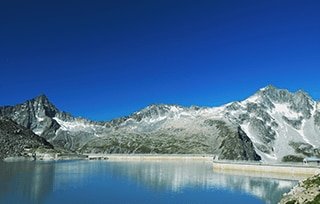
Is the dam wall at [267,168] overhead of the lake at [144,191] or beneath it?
overhead

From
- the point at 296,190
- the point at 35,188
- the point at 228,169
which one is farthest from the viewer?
the point at 228,169

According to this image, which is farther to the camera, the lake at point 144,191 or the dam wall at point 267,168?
the dam wall at point 267,168

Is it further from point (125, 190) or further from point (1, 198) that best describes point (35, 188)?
point (125, 190)

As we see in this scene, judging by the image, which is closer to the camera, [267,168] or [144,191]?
[144,191]

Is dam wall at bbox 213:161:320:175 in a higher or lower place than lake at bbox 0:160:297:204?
higher

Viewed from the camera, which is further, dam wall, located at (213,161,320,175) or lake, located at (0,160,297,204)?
dam wall, located at (213,161,320,175)

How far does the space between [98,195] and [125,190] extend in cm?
1310

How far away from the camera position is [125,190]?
100 m

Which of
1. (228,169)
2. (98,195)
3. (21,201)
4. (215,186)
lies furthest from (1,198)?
(228,169)

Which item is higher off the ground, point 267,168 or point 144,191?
point 267,168

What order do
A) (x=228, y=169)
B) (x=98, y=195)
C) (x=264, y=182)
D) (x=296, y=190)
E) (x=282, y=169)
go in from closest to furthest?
1. (x=296, y=190)
2. (x=98, y=195)
3. (x=264, y=182)
4. (x=282, y=169)
5. (x=228, y=169)

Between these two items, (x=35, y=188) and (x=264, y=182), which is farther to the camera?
(x=264, y=182)

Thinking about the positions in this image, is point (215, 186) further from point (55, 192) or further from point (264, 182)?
point (55, 192)

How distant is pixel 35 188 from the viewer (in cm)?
9675
